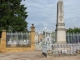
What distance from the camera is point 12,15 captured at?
115 feet

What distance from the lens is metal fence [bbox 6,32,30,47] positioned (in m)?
25.0

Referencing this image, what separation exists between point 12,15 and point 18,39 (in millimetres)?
10843

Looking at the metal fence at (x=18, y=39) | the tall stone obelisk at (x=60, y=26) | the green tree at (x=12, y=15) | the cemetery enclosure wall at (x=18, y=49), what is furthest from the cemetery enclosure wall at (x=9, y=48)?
the green tree at (x=12, y=15)

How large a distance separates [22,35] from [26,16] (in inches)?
499

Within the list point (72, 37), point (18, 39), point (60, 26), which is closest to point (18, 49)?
point (18, 39)

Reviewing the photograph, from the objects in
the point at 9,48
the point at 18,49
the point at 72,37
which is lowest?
the point at 18,49

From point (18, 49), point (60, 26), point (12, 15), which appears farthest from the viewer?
point (12, 15)

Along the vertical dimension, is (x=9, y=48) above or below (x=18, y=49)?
above

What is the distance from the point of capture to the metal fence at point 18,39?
985 inches

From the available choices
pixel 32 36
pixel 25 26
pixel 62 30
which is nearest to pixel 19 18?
pixel 25 26

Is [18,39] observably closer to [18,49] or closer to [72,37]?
[18,49]

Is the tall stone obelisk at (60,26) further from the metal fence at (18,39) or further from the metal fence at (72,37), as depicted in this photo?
the metal fence at (18,39)

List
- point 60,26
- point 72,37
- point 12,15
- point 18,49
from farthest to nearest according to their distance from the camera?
point 12,15, point 18,49, point 72,37, point 60,26

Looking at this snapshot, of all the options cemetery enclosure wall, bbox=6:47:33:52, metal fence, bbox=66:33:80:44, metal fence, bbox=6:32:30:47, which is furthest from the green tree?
metal fence, bbox=66:33:80:44
